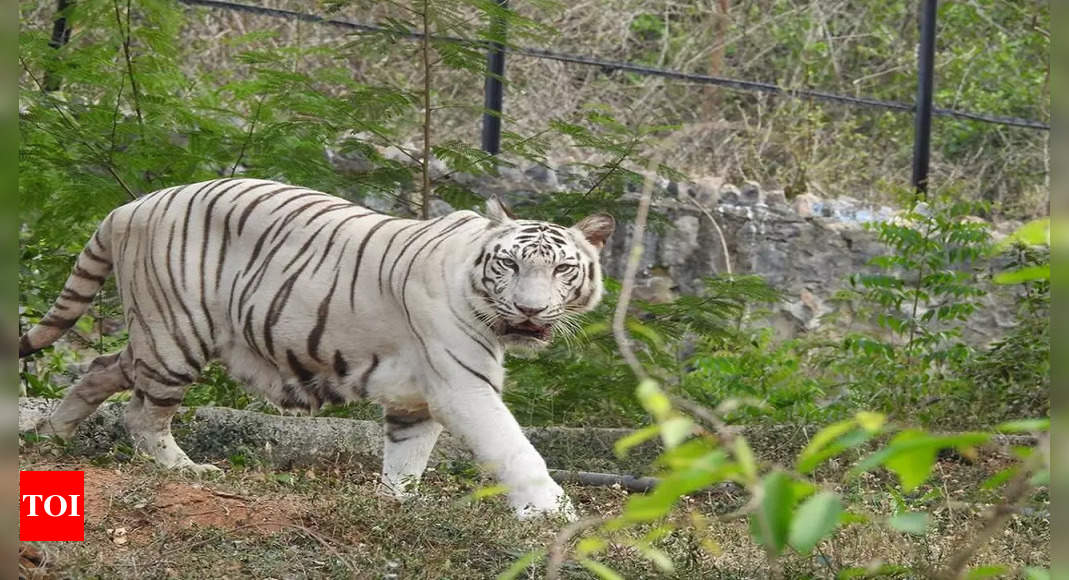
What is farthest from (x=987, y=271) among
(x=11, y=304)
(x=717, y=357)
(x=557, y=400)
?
(x=11, y=304)

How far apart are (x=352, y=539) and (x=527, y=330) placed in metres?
1.25

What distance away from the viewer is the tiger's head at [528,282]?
15.5 ft

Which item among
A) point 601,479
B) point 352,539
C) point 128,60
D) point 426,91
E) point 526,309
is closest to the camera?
point 352,539

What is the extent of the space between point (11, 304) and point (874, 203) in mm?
9092

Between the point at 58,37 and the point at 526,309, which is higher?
the point at 58,37

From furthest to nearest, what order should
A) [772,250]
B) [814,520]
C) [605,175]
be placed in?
[772,250] → [605,175] → [814,520]

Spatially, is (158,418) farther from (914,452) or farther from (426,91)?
(914,452)

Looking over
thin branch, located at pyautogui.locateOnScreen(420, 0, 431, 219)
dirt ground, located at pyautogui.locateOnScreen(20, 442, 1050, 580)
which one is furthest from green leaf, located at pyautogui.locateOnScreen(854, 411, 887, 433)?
thin branch, located at pyautogui.locateOnScreen(420, 0, 431, 219)

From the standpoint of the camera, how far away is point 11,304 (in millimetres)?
1121

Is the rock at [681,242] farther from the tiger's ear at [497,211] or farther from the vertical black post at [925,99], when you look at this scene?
the tiger's ear at [497,211]

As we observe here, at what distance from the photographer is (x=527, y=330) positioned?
4789 mm

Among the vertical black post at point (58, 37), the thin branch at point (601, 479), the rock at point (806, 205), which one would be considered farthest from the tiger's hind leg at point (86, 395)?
the rock at point (806, 205)

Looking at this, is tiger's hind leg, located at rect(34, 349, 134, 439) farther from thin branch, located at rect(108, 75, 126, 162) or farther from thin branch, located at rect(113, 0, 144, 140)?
thin branch, located at rect(113, 0, 144, 140)

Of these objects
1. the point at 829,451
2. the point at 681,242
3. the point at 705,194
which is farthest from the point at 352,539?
the point at 705,194
